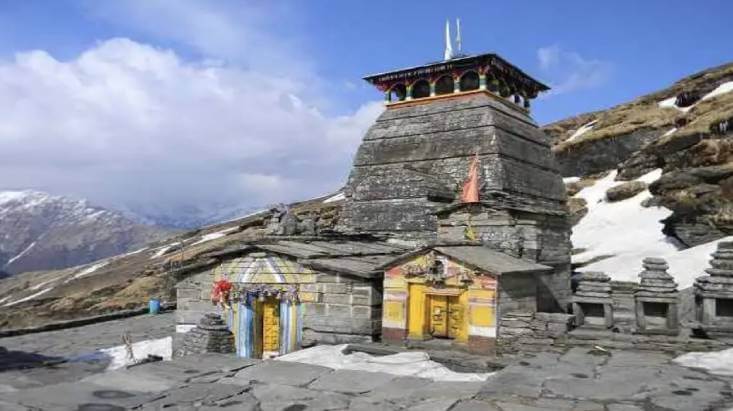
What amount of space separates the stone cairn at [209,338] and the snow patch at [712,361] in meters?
11.8

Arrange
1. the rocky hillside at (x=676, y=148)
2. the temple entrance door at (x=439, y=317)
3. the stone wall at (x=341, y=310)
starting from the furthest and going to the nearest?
the rocky hillside at (x=676, y=148), the stone wall at (x=341, y=310), the temple entrance door at (x=439, y=317)

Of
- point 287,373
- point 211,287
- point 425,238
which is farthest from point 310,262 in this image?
point 287,373

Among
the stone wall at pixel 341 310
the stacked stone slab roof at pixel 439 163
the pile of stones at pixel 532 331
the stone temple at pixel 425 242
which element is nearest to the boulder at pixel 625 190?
the stone temple at pixel 425 242

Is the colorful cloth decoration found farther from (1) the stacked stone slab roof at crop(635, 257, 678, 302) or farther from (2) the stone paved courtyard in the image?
(1) the stacked stone slab roof at crop(635, 257, 678, 302)

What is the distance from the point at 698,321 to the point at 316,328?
1022cm

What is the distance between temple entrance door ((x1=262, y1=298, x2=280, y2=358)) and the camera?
19656 mm

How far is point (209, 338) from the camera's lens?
17500mm

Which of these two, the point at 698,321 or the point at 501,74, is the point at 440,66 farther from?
the point at 698,321

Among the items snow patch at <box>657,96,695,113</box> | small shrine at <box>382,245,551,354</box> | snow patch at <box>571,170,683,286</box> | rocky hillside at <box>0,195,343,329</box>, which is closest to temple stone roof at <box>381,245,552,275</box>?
small shrine at <box>382,245,551,354</box>

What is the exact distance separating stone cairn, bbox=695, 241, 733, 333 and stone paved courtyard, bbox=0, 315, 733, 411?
5.21m

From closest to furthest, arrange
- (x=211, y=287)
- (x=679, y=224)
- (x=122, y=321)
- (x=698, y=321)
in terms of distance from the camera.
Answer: (x=698, y=321) < (x=211, y=287) < (x=122, y=321) < (x=679, y=224)

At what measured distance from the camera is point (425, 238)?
25.2 meters

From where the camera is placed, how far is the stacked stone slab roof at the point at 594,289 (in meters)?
16.7

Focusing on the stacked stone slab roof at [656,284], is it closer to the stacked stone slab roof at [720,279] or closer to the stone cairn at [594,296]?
the stacked stone slab roof at [720,279]
